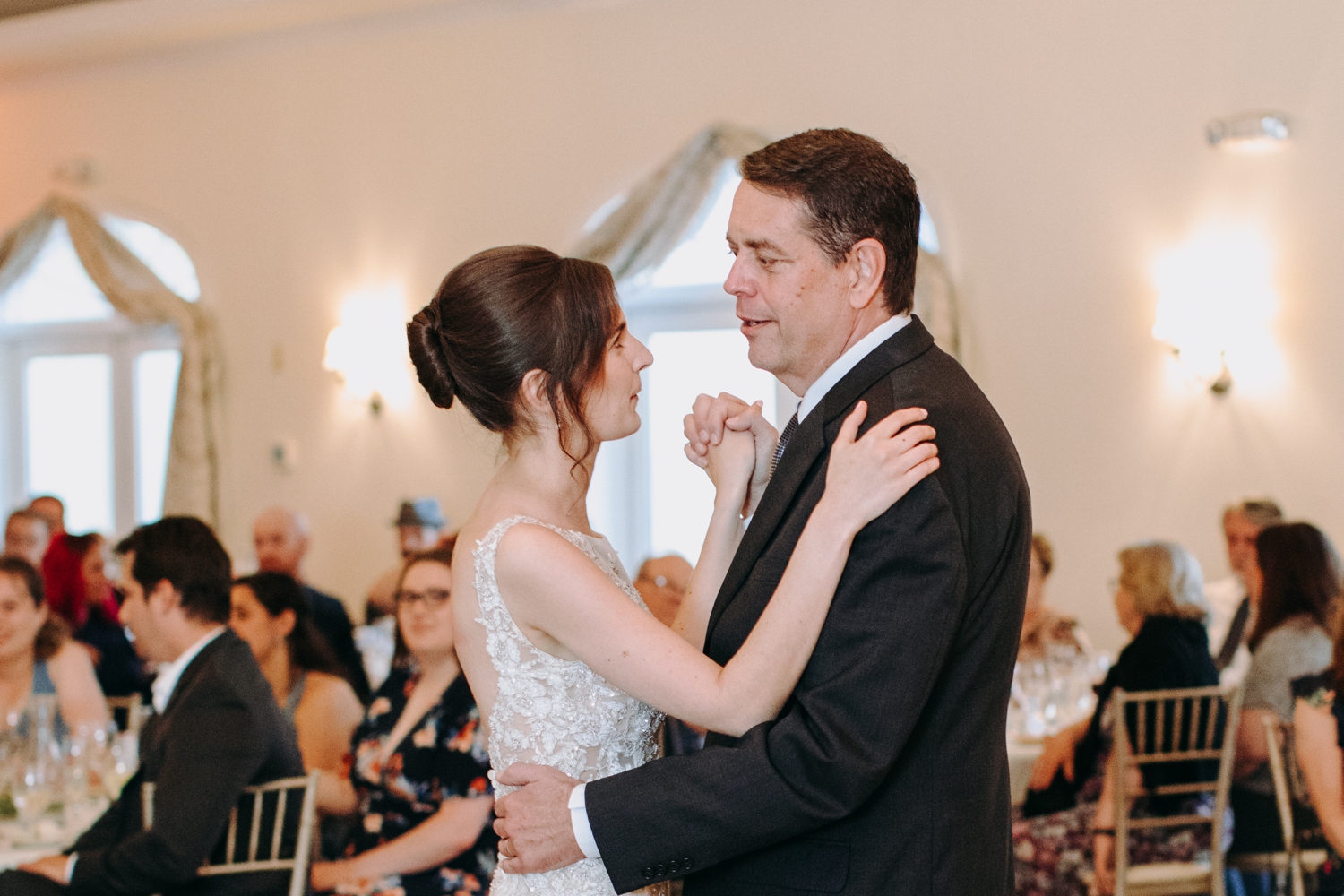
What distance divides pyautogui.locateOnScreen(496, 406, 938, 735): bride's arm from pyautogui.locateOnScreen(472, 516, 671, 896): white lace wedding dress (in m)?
0.07

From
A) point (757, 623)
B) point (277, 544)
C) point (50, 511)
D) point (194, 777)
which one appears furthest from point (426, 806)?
point (50, 511)

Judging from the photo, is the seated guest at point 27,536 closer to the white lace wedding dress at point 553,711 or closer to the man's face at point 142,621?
the man's face at point 142,621

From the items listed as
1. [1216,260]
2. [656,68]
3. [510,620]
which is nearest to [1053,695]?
[1216,260]

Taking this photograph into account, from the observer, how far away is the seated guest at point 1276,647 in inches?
154

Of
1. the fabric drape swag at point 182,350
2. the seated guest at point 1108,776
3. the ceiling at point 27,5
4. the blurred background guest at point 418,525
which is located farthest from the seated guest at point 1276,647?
the ceiling at point 27,5

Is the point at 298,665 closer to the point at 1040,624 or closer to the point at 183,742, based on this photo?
the point at 183,742

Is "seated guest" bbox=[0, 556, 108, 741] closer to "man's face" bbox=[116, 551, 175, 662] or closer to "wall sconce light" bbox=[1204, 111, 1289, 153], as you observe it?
"man's face" bbox=[116, 551, 175, 662]

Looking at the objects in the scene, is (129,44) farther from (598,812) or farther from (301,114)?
(598,812)

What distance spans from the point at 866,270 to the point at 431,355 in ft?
2.23

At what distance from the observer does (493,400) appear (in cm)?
191

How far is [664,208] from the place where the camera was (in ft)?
21.9

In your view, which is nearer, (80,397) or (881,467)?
(881,467)

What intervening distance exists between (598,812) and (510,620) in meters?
0.36

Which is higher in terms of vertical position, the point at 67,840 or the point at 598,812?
the point at 598,812
